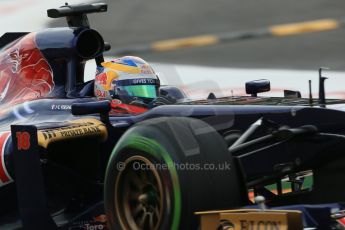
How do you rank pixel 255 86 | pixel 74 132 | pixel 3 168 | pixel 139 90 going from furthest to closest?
pixel 255 86, pixel 139 90, pixel 3 168, pixel 74 132

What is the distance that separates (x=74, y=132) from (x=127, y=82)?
94cm

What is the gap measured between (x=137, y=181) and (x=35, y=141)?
96 cm

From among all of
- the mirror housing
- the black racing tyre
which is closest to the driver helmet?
the mirror housing

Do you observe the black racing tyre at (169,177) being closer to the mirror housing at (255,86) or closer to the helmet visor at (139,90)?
the helmet visor at (139,90)

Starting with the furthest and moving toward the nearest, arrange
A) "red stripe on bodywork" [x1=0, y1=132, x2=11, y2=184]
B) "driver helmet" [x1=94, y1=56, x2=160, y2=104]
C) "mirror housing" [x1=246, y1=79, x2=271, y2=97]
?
1. "mirror housing" [x1=246, y1=79, x2=271, y2=97]
2. "driver helmet" [x1=94, y1=56, x2=160, y2=104]
3. "red stripe on bodywork" [x1=0, y1=132, x2=11, y2=184]

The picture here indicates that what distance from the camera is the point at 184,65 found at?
44.0ft

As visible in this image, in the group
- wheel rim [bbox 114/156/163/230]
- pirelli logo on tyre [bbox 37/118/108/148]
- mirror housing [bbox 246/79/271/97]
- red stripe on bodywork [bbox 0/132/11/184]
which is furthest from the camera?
mirror housing [bbox 246/79/271/97]

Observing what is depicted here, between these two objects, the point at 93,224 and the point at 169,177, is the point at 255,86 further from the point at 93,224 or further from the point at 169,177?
the point at 169,177

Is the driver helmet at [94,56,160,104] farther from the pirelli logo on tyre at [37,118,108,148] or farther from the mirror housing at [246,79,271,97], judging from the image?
the mirror housing at [246,79,271,97]

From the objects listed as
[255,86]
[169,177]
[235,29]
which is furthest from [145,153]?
[235,29]

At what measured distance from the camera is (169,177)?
14.6ft

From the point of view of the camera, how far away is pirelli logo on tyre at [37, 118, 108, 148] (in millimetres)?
5500

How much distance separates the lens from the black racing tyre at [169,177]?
4426 mm

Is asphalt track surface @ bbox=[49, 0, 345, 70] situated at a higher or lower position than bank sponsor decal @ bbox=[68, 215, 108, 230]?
higher
